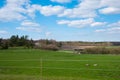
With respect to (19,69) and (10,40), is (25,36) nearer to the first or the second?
(10,40)

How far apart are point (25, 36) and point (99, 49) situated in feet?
103

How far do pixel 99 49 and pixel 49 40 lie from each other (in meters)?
28.8

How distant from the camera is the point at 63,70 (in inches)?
714

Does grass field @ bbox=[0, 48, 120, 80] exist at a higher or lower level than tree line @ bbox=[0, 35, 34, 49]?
lower

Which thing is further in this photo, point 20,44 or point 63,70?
point 20,44

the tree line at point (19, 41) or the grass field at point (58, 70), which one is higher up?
the tree line at point (19, 41)

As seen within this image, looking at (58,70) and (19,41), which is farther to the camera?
(19,41)

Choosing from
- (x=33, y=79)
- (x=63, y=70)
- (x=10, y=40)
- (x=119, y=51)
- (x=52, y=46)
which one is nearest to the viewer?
(x=33, y=79)

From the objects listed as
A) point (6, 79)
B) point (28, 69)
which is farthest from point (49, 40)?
point (6, 79)

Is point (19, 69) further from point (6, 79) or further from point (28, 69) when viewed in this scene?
point (6, 79)

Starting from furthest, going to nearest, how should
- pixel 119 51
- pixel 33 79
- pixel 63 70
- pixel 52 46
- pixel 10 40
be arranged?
pixel 10 40
pixel 52 46
pixel 119 51
pixel 63 70
pixel 33 79

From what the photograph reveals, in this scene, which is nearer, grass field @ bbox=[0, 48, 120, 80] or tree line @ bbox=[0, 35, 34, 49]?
grass field @ bbox=[0, 48, 120, 80]

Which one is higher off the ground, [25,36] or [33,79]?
[25,36]

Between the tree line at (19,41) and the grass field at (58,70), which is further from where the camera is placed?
the tree line at (19,41)
